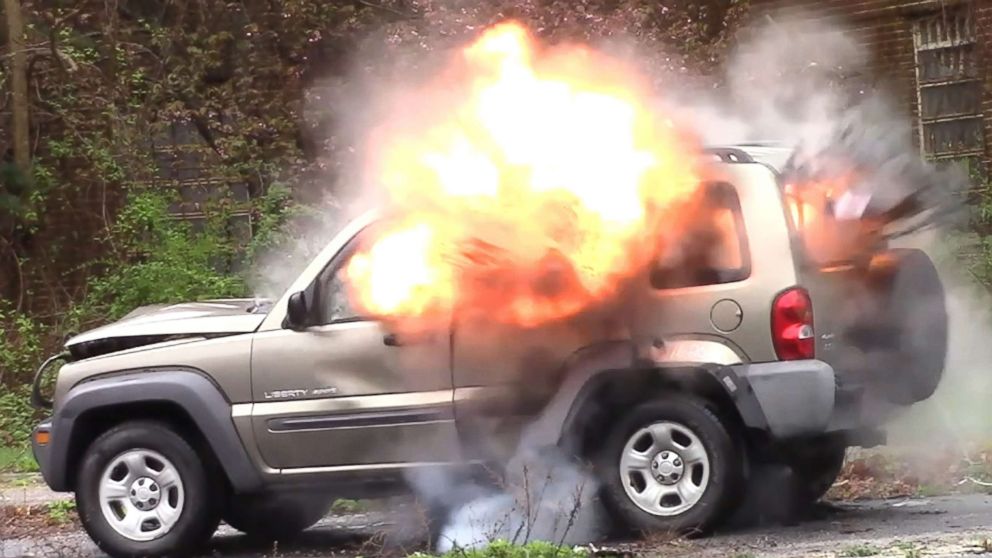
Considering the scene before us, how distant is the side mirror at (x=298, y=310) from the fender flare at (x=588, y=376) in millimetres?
1261

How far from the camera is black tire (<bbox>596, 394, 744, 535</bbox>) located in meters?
7.68

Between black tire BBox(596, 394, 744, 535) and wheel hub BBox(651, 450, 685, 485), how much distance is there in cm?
15

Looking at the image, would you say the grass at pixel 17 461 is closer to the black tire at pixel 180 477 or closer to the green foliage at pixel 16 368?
the green foliage at pixel 16 368

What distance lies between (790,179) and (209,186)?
1004 centimetres

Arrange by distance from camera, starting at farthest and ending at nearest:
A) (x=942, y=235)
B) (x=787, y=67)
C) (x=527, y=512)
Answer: (x=787, y=67)
(x=942, y=235)
(x=527, y=512)

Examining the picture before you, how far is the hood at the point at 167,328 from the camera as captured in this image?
844 cm

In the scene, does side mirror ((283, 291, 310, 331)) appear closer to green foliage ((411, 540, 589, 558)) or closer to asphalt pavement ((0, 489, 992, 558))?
asphalt pavement ((0, 489, 992, 558))

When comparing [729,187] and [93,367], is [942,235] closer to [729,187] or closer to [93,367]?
[729,187]

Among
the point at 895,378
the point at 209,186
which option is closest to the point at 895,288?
the point at 895,378

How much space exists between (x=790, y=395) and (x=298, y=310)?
96.7 inches

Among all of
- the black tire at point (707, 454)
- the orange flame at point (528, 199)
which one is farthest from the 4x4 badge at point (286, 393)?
the black tire at point (707, 454)

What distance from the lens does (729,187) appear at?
786 centimetres

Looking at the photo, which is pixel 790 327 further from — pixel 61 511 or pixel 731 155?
pixel 61 511

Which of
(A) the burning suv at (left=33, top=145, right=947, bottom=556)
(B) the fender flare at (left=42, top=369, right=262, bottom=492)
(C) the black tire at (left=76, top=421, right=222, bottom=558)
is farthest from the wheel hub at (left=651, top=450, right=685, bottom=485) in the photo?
(C) the black tire at (left=76, top=421, right=222, bottom=558)
